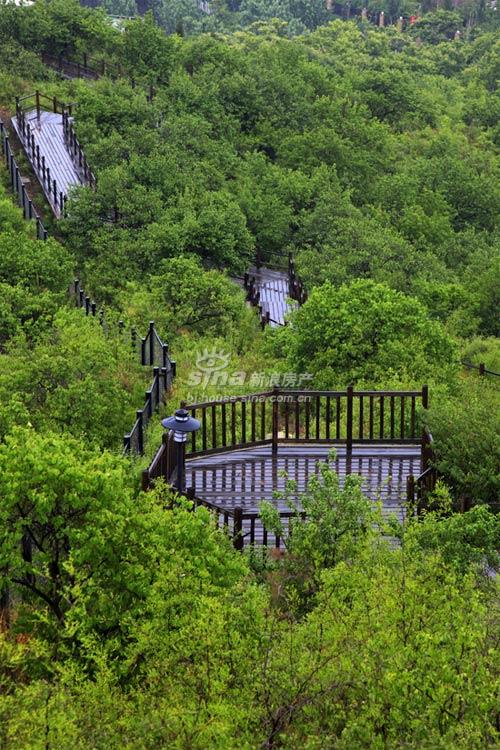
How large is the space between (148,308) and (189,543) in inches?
547

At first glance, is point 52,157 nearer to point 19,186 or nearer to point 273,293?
point 19,186

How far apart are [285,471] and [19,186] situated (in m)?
18.9

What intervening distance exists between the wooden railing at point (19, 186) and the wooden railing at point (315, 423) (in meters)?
12.9

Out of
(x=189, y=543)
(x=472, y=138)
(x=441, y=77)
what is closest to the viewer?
(x=189, y=543)

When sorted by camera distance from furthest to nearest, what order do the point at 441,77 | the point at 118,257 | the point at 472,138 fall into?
the point at 441,77 < the point at 472,138 < the point at 118,257

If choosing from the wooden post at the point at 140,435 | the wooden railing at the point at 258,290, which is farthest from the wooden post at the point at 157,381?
the wooden railing at the point at 258,290

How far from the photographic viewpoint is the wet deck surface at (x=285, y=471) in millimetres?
15898

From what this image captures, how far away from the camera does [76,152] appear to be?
35875 millimetres

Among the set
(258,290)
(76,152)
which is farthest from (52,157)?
(258,290)

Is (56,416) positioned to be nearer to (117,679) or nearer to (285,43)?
(117,679)

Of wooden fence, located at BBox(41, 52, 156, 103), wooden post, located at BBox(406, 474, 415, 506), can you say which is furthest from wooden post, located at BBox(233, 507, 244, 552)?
wooden fence, located at BBox(41, 52, 156, 103)

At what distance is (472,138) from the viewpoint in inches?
2435

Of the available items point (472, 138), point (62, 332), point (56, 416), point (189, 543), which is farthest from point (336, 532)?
point (472, 138)

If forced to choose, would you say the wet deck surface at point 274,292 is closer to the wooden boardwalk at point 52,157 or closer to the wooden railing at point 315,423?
the wooden boardwalk at point 52,157
